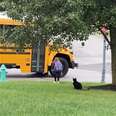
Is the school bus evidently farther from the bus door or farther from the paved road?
the paved road

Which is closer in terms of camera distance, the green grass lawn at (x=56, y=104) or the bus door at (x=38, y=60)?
the green grass lawn at (x=56, y=104)

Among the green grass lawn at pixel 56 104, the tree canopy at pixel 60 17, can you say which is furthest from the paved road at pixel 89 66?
the green grass lawn at pixel 56 104

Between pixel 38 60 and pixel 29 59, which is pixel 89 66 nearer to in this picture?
pixel 38 60

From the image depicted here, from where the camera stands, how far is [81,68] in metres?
34.9

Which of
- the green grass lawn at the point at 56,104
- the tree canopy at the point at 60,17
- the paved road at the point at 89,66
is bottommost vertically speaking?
the green grass lawn at the point at 56,104

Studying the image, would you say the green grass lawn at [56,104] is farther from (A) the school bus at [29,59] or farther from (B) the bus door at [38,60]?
(B) the bus door at [38,60]

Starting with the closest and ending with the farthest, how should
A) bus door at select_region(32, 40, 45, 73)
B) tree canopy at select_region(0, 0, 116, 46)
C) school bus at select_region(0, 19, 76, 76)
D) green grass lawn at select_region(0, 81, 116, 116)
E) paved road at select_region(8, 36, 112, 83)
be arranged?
green grass lawn at select_region(0, 81, 116, 116)
tree canopy at select_region(0, 0, 116, 46)
school bus at select_region(0, 19, 76, 76)
bus door at select_region(32, 40, 45, 73)
paved road at select_region(8, 36, 112, 83)

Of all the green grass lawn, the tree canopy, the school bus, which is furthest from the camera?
the school bus

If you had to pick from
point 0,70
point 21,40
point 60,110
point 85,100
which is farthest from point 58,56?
point 60,110

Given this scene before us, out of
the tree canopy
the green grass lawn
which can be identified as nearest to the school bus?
the tree canopy

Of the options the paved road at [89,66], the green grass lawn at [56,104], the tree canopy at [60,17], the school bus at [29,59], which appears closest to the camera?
the green grass lawn at [56,104]

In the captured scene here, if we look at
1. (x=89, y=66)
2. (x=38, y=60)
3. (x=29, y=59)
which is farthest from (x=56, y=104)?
(x=89, y=66)

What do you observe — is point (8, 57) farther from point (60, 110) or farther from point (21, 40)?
point (60, 110)

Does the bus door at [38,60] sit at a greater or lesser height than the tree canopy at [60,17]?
lesser
